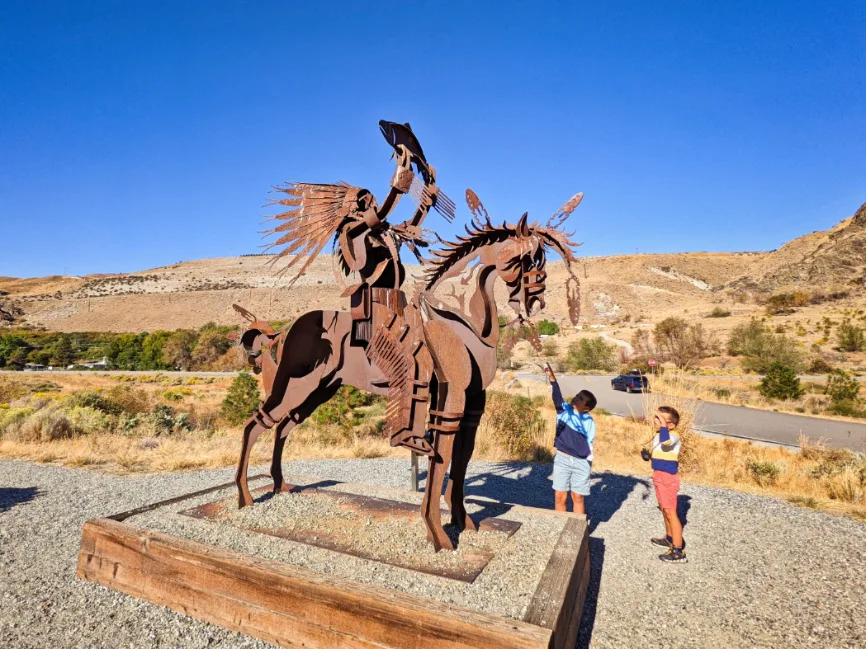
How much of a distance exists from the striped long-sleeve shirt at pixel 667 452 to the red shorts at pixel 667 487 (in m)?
0.06

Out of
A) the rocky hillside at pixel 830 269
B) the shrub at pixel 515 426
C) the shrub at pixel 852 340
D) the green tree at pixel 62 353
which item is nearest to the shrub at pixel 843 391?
the shrub at pixel 515 426

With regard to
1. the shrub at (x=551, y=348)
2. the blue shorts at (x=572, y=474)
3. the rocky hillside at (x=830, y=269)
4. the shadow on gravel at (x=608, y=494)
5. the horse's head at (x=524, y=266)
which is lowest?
Answer: the shadow on gravel at (x=608, y=494)

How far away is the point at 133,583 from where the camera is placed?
14.1 feet

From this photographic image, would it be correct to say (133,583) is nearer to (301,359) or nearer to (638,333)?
(301,359)

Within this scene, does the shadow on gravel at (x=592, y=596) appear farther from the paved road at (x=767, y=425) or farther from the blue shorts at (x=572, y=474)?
the paved road at (x=767, y=425)

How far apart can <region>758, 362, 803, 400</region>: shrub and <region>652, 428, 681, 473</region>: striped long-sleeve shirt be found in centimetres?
1799

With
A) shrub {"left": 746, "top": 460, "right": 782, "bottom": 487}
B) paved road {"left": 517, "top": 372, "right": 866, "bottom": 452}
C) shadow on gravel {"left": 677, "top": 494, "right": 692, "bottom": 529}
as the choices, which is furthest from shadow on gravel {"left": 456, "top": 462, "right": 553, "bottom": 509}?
shrub {"left": 746, "top": 460, "right": 782, "bottom": 487}

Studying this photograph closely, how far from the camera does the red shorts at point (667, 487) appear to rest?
513 centimetres

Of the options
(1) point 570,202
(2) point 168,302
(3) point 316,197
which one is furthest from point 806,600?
(2) point 168,302

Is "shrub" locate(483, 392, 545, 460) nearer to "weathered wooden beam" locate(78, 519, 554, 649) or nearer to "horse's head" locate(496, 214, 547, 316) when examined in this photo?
"horse's head" locate(496, 214, 547, 316)

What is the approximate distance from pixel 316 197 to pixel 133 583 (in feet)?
12.5

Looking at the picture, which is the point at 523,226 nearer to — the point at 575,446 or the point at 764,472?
the point at 575,446

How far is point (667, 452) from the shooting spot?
17.0 feet

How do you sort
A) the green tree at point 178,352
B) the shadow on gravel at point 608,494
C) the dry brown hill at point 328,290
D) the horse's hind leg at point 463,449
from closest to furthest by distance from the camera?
the horse's hind leg at point 463,449
the shadow on gravel at point 608,494
the green tree at point 178,352
the dry brown hill at point 328,290
